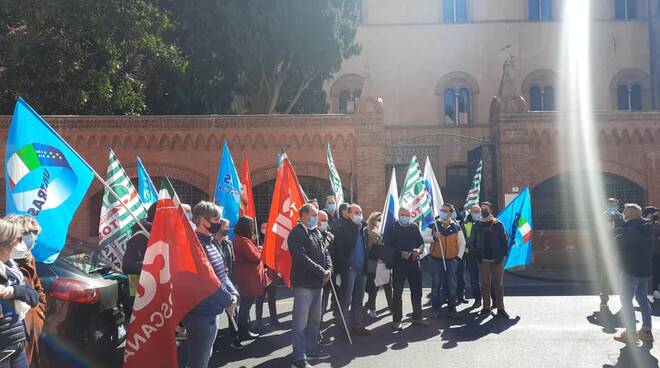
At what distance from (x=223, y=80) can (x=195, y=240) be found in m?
17.9

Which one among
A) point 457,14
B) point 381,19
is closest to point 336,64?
point 381,19

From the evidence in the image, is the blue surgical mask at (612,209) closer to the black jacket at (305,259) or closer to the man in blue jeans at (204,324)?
the black jacket at (305,259)

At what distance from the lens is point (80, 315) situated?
5215 mm

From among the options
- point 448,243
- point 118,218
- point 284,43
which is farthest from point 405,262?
point 284,43

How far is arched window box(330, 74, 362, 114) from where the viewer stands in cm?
2780

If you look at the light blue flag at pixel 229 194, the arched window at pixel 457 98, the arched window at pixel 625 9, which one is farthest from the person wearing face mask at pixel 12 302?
the arched window at pixel 625 9

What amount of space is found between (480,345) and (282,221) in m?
3.07

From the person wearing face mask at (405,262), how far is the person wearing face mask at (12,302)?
534 centimetres

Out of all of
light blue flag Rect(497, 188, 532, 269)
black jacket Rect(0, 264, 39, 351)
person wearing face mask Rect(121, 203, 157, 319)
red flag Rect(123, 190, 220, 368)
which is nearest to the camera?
black jacket Rect(0, 264, 39, 351)

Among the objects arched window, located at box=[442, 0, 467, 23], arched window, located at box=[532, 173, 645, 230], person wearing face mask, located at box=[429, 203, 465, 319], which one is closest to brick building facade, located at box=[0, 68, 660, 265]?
arched window, located at box=[532, 173, 645, 230]

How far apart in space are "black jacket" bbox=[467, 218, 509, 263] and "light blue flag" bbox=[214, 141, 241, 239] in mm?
4159

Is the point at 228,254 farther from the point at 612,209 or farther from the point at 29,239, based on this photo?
the point at 612,209

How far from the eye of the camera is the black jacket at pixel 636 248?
705cm

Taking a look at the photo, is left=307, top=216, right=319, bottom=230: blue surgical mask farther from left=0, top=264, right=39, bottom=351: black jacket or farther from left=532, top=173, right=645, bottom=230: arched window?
left=532, top=173, right=645, bottom=230: arched window
